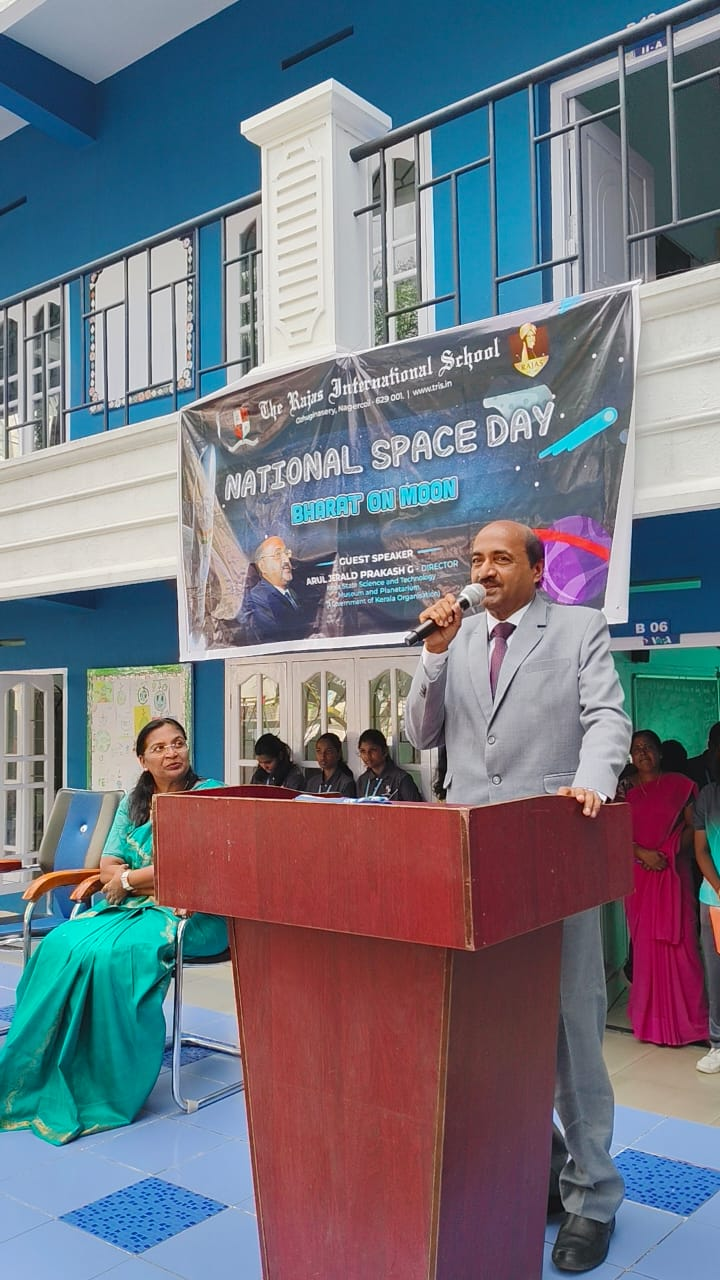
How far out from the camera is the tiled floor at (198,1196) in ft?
8.79

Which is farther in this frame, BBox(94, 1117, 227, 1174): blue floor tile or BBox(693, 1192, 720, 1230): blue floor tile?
BBox(94, 1117, 227, 1174): blue floor tile

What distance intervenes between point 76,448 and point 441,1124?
4332mm

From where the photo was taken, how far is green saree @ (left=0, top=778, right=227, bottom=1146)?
372 centimetres

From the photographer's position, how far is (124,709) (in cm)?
746

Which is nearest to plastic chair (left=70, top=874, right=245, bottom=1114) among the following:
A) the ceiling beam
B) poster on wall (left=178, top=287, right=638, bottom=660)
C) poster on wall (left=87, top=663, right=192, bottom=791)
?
poster on wall (left=178, top=287, right=638, bottom=660)

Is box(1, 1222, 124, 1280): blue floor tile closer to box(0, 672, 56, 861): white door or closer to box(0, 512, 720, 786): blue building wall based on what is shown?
box(0, 512, 720, 786): blue building wall

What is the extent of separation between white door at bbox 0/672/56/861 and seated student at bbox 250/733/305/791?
2.39 m

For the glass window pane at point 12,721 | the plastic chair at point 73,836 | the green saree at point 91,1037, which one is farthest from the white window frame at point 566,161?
the glass window pane at point 12,721

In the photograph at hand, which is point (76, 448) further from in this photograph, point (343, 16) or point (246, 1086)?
point (246, 1086)

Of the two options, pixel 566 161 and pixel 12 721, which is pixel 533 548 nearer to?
pixel 566 161

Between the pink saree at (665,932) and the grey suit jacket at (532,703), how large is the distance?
108 inches

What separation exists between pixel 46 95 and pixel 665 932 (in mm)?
7213

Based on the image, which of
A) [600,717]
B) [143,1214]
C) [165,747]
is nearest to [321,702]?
[165,747]

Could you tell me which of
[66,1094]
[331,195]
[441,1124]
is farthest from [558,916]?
[331,195]
